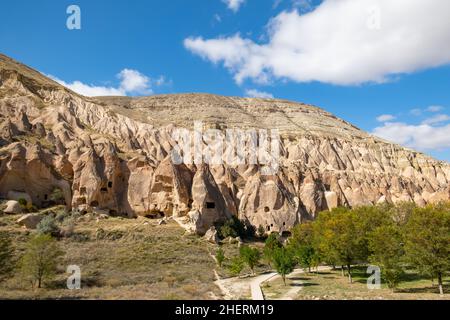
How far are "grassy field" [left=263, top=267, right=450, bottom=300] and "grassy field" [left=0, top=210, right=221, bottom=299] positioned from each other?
5.68m

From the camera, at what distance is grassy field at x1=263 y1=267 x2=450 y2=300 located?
25445mm

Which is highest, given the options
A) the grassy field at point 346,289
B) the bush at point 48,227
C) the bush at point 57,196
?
the bush at point 57,196

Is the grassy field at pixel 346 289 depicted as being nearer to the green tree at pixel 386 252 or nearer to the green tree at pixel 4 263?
the green tree at pixel 386 252

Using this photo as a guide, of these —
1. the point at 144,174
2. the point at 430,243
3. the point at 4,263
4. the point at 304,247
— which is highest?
the point at 144,174

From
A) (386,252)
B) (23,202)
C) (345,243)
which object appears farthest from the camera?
(23,202)

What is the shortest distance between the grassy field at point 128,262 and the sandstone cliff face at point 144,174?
5.92m

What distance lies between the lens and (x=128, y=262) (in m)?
36.9

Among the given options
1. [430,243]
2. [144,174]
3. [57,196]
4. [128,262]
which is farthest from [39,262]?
[144,174]

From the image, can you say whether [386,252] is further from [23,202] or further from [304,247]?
[23,202]

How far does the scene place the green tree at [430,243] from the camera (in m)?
27.9

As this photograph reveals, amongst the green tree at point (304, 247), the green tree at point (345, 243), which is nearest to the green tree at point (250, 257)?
the green tree at point (304, 247)

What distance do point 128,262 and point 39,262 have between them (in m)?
10.1

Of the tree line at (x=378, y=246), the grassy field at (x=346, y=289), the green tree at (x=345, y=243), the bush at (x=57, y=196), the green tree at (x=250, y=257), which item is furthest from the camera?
the bush at (x=57, y=196)

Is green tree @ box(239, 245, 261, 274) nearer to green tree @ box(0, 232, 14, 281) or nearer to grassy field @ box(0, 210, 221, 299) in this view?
grassy field @ box(0, 210, 221, 299)
